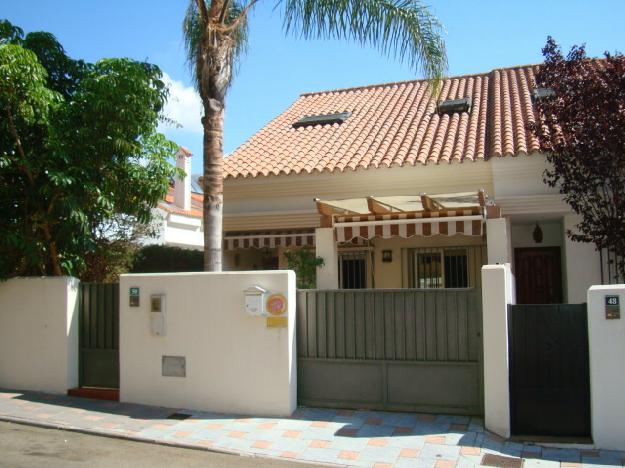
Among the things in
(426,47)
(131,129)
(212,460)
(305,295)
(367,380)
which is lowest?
(212,460)

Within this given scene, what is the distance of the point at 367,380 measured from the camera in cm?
1072

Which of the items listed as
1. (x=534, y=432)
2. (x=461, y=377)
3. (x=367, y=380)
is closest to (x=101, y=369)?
(x=367, y=380)

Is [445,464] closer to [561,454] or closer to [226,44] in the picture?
[561,454]

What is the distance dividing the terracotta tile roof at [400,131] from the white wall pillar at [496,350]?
609 centimetres

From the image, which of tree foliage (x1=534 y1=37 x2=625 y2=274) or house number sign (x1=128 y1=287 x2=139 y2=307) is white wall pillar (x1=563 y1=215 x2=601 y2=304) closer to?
tree foliage (x1=534 y1=37 x2=625 y2=274)

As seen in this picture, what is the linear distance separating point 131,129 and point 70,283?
11.5 feet

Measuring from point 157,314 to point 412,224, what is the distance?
571 centimetres

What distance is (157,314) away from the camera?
11.4 metres

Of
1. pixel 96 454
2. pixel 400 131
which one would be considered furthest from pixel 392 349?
pixel 400 131

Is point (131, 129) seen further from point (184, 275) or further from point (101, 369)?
point (101, 369)

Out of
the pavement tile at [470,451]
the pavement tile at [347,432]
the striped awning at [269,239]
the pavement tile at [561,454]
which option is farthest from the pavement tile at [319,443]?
the striped awning at [269,239]

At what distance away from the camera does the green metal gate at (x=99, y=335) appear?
488 inches

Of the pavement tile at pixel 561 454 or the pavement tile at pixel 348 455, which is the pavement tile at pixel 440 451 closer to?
the pavement tile at pixel 348 455

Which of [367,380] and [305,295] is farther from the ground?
[305,295]
